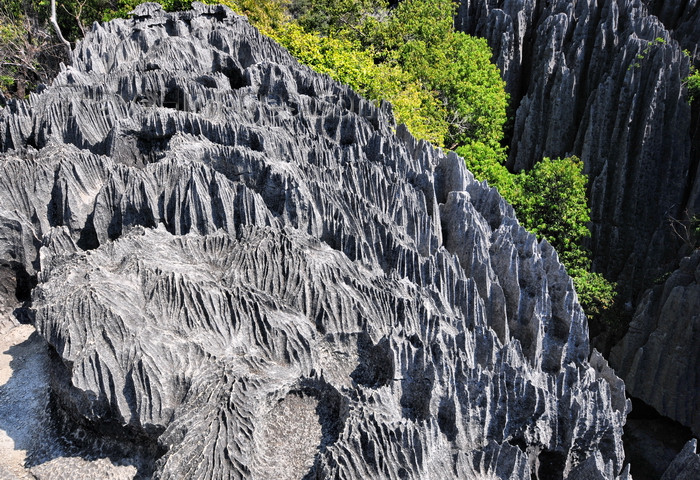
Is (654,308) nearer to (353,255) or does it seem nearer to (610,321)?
(610,321)

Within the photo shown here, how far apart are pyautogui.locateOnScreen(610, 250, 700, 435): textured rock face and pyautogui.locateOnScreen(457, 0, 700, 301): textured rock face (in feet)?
17.9

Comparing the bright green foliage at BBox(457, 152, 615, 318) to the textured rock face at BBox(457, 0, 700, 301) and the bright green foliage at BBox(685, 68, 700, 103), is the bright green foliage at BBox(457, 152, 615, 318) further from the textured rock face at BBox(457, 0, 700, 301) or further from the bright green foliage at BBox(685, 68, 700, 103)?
the bright green foliage at BBox(685, 68, 700, 103)

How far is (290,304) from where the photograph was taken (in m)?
10.3

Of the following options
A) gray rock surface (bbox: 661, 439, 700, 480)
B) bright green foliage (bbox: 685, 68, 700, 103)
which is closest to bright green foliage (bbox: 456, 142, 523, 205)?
bright green foliage (bbox: 685, 68, 700, 103)

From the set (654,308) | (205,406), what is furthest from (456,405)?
(654,308)

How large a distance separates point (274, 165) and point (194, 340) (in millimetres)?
5567

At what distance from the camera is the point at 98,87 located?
17.0 metres

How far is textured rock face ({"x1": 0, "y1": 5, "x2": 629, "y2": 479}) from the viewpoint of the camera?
26.2ft

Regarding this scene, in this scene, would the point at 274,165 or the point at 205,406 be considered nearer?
the point at 205,406

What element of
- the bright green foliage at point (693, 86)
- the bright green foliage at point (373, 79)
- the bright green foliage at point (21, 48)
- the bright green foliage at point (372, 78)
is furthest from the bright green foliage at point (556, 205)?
the bright green foliage at point (21, 48)

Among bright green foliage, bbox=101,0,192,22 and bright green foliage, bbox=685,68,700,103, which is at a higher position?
bright green foliage, bbox=685,68,700,103

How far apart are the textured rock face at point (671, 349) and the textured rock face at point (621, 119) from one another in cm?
546

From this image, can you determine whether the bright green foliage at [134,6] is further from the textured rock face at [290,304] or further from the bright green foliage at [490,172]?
the bright green foliage at [490,172]

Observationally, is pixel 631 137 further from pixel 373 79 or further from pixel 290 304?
pixel 290 304
